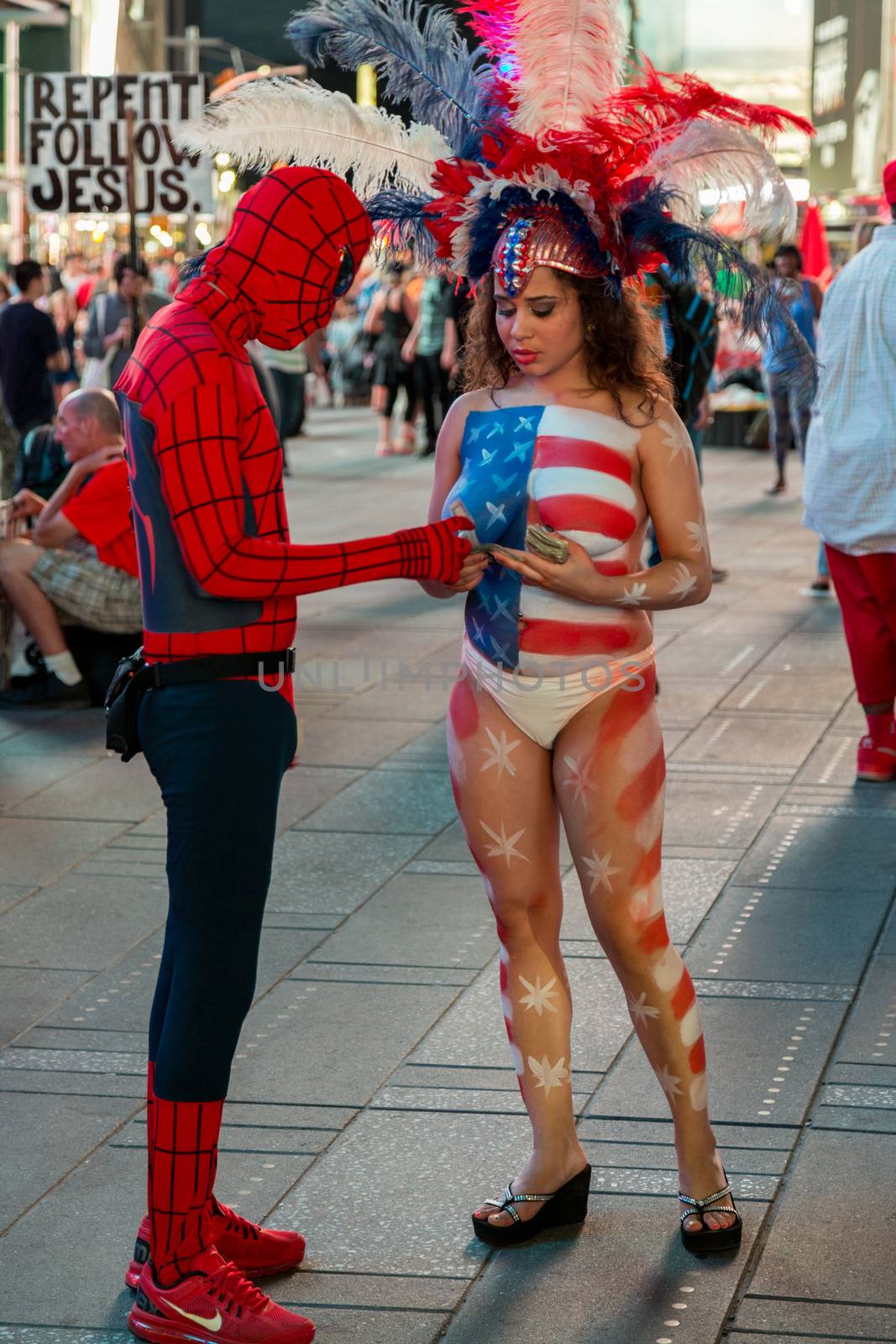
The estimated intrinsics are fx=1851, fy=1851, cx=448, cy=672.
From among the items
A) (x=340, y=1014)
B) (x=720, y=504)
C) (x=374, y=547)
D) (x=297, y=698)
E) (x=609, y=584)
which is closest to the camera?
(x=374, y=547)

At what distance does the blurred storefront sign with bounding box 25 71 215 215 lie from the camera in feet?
38.7

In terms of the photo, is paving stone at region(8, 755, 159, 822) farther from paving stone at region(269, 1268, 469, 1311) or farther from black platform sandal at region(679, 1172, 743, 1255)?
black platform sandal at region(679, 1172, 743, 1255)

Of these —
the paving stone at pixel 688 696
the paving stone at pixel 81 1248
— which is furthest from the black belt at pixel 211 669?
the paving stone at pixel 688 696

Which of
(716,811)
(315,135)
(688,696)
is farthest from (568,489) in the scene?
(688,696)

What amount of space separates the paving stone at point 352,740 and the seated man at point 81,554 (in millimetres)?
985

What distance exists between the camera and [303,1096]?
3.97 meters

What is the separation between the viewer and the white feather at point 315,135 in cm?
340

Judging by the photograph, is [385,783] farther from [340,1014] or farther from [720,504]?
[720,504]

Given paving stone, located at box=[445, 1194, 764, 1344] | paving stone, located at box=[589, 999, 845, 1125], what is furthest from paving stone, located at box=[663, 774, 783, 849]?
paving stone, located at box=[445, 1194, 764, 1344]

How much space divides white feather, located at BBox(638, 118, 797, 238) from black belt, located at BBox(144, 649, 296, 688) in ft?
3.65

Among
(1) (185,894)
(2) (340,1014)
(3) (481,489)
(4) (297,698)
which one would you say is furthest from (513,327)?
(4) (297,698)

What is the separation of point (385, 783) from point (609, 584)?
3615 millimetres

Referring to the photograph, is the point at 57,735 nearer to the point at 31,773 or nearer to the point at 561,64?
the point at 31,773

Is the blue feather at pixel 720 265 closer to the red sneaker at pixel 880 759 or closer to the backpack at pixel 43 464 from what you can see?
the red sneaker at pixel 880 759
